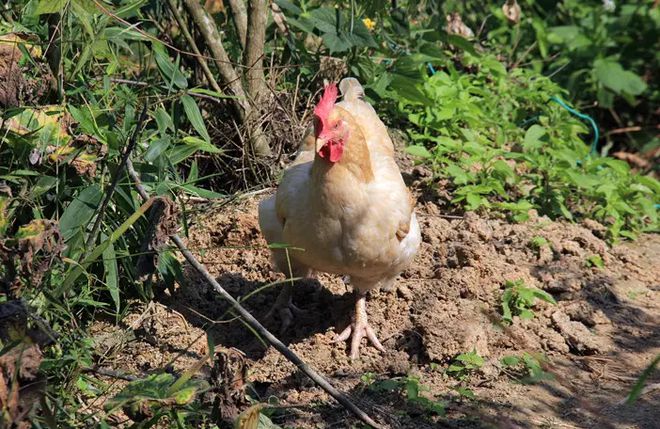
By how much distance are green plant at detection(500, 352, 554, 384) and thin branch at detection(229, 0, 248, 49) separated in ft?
8.02

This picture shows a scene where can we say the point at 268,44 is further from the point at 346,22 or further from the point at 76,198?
the point at 76,198

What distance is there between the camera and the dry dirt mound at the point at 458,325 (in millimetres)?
4027

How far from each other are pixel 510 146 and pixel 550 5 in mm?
2372

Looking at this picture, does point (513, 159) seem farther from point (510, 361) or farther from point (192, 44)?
point (192, 44)

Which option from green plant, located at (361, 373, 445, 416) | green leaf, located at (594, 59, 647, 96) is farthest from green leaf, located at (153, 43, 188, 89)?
green leaf, located at (594, 59, 647, 96)

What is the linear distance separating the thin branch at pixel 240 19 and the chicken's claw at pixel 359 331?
5.84ft

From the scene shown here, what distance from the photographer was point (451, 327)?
14.5 ft

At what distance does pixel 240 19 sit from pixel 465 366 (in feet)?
8.22

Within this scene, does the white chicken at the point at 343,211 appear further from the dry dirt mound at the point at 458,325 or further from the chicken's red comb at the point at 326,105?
the dry dirt mound at the point at 458,325

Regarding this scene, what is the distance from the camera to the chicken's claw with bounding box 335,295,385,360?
4586 millimetres

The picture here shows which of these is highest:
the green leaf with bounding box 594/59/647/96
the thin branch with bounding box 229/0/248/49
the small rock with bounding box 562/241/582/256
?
the thin branch with bounding box 229/0/248/49

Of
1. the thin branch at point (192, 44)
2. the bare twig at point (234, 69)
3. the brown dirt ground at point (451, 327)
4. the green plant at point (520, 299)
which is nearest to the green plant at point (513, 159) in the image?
the brown dirt ground at point (451, 327)

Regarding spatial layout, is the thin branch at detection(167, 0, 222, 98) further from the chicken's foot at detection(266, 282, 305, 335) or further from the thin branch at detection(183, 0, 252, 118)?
the chicken's foot at detection(266, 282, 305, 335)

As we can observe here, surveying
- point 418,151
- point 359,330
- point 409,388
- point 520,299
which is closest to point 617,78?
point 418,151
